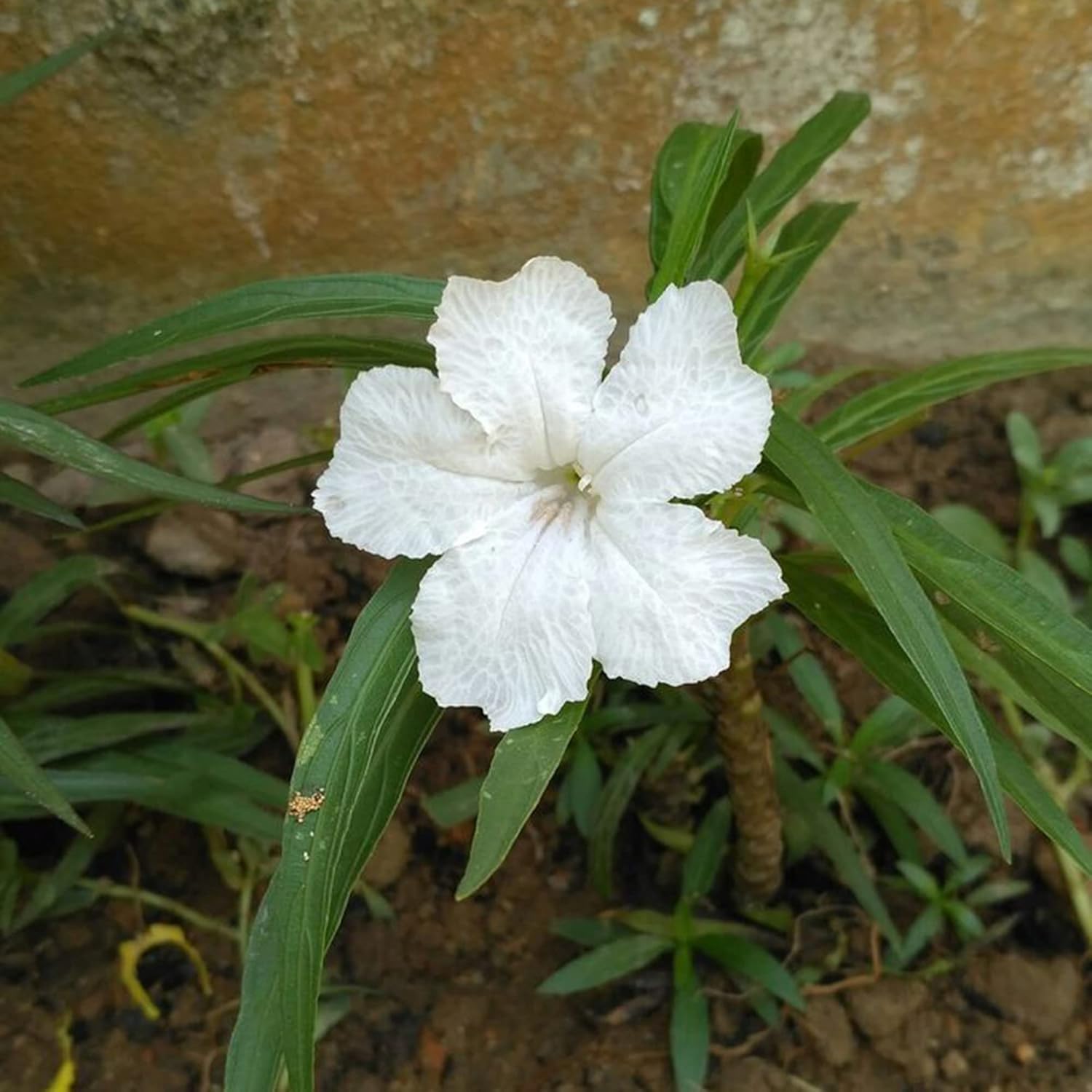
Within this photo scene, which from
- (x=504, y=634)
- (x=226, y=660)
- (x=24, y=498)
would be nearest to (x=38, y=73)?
(x=24, y=498)

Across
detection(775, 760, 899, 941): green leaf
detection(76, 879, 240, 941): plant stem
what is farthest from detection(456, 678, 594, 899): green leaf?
detection(76, 879, 240, 941): plant stem

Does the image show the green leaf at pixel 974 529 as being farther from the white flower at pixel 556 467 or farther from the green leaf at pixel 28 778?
the green leaf at pixel 28 778

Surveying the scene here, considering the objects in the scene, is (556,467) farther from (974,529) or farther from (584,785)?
(974,529)

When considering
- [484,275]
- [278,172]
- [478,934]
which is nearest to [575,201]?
[484,275]

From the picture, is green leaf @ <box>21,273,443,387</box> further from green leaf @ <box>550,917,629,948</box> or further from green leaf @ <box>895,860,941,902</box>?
green leaf @ <box>895,860,941,902</box>

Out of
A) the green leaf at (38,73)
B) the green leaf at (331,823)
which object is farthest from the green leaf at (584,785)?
the green leaf at (38,73)

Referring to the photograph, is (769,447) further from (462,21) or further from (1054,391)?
(1054,391)
